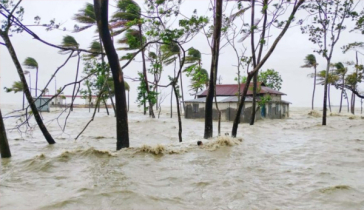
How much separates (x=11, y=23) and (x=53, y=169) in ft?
12.9

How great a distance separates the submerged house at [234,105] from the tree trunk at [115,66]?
714 inches

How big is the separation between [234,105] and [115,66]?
63.1 ft

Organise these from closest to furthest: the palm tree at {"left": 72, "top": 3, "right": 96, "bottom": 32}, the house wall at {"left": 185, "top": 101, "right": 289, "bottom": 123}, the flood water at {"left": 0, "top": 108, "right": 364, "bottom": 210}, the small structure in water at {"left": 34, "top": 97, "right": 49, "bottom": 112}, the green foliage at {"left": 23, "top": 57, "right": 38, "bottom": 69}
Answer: the flood water at {"left": 0, "top": 108, "right": 364, "bottom": 210}
the small structure in water at {"left": 34, "top": 97, "right": 49, "bottom": 112}
the palm tree at {"left": 72, "top": 3, "right": 96, "bottom": 32}
the house wall at {"left": 185, "top": 101, "right": 289, "bottom": 123}
the green foliage at {"left": 23, "top": 57, "right": 38, "bottom": 69}

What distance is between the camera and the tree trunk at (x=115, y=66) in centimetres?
672

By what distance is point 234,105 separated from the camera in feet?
82.5

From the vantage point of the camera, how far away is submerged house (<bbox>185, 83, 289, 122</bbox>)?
25.0 meters

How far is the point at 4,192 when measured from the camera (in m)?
4.23

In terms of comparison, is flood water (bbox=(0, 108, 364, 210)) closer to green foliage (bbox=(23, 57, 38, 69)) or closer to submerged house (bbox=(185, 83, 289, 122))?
submerged house (bbox=(185, 83, 289, 122))

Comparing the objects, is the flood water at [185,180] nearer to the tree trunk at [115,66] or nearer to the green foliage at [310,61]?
the tree trunk at [115,66]

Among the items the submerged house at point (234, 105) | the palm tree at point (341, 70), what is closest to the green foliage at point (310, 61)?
the palm tree at point (341, 70)

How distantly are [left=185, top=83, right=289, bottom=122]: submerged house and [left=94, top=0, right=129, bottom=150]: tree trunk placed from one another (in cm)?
1813

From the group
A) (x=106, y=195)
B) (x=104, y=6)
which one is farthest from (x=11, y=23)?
(x=106, y=195)

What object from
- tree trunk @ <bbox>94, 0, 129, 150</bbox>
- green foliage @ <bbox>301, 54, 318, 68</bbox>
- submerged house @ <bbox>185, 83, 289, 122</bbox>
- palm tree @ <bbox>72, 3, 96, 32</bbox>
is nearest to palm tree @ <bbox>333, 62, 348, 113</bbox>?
green foliage @ <bbox>301, 54, 318, 68</bbox>

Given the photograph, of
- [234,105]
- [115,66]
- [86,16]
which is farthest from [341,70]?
[115,66]
